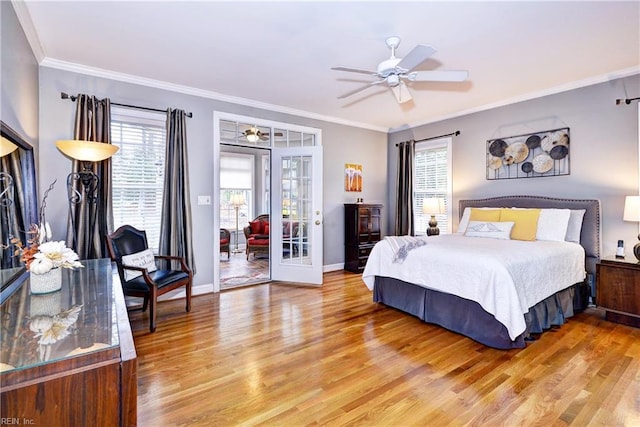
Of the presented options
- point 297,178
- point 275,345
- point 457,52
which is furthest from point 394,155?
point 275,345

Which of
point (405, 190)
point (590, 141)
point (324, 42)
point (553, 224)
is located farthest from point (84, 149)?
point (590, 141)

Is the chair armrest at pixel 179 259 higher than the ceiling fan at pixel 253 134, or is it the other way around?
the ceiling fan at pixel 253 134

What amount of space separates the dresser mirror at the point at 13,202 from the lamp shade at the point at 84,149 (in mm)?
421

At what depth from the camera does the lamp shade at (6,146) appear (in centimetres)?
194

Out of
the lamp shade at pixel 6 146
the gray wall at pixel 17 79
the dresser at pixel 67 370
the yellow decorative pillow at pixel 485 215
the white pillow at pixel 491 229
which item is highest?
the gray wall at pixel 17 79

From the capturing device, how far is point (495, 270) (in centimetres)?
254

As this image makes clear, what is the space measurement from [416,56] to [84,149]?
10.2ft

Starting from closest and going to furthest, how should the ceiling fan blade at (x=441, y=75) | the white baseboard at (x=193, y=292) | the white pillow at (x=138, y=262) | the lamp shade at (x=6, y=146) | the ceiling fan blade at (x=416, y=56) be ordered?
the lamp shade at (x=6, y=146) → the ceiling fan blade at (x=416, y=56) → the ceiling fan blade at (x=441, y=75) → the white pillow at (x=138, y=262) → the white baseboard at (x=193, y=292)

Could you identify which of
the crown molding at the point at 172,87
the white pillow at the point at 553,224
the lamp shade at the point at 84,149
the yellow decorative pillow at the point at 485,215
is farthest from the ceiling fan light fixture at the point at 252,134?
the white pillow at the point at 553,224

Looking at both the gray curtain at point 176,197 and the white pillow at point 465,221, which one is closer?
the gray curtain at point 176,197

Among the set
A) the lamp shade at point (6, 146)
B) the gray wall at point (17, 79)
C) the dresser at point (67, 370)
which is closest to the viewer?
the dresser at point (67, 370)

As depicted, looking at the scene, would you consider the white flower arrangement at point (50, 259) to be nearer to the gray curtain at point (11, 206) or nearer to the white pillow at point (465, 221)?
the gray curtain at point (11, 206)

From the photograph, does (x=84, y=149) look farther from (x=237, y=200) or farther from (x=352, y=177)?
(x=237, y=200)

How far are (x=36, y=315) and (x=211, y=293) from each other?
2.98 metres
